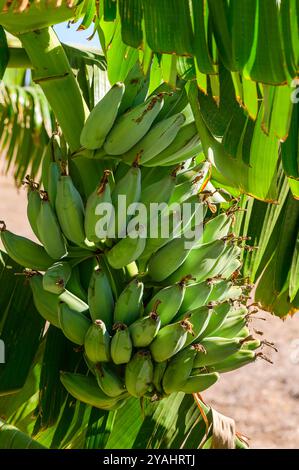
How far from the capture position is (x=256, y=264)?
1.86 m

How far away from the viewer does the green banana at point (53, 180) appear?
1355 mm

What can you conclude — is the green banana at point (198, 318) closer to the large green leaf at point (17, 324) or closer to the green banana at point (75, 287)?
the green banana at point (75, 287)

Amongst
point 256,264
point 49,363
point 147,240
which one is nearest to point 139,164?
point 147,240

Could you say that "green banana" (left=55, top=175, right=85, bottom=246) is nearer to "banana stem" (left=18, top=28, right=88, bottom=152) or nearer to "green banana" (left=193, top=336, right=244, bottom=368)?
"banana stem" (left=18, top=28, right=88, bottom=152)

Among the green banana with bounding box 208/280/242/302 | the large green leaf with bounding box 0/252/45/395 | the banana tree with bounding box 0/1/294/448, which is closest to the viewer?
the banana tree with bounding box 0/1/294/448

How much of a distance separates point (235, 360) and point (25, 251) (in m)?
0.43

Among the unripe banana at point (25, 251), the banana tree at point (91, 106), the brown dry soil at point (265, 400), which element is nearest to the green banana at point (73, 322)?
the unripe banana at point (25, 251)

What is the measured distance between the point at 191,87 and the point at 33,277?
0.42 meters

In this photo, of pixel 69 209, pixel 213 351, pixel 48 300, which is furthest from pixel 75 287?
pixel 213 351

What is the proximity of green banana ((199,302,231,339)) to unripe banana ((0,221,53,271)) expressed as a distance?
30cm

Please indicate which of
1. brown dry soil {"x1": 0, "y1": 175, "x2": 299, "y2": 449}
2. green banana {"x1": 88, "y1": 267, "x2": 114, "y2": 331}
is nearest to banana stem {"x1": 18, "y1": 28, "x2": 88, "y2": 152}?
green banana {"x1": 88, "y1": 267, "x2": 114, "y2": 331}

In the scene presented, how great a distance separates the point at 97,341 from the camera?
1330 mm

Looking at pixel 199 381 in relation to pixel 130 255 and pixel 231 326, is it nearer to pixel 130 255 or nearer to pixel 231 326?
pixel 231 326

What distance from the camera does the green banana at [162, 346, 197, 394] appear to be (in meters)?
1.38
